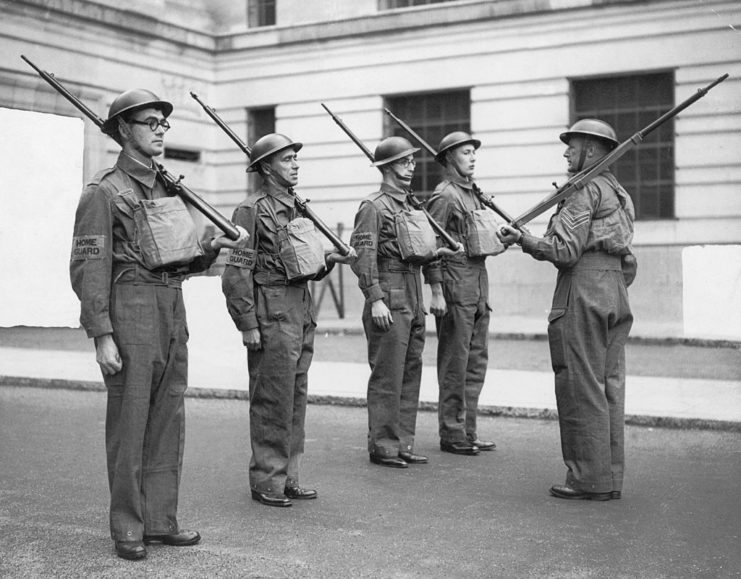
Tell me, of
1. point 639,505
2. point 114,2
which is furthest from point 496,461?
point 114,2

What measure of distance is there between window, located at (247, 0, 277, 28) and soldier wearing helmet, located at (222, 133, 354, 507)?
18946 millimetres

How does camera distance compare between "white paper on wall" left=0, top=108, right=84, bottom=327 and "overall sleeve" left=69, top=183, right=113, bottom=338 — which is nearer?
"overall sleeve" left=69, top=183, right=113, bottom=338

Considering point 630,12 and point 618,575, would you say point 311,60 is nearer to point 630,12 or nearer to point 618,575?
point 630,12

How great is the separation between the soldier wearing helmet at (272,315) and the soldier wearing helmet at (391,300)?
1.13 metres

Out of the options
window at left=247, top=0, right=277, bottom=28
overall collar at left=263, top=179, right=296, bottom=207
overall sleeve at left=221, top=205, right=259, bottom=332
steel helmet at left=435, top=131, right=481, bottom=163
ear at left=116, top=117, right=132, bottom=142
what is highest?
window at left=247, top=0, right=277, bottom=28

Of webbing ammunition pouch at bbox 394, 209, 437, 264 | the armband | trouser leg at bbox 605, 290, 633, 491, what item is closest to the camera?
the armband

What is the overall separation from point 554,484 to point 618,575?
87.0 inches

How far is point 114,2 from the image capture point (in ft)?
71.0

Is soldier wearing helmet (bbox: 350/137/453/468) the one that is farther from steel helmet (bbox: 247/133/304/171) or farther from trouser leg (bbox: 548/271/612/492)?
trouser leg (bbox: 548/271/612/492)

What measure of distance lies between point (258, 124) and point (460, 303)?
1733cm

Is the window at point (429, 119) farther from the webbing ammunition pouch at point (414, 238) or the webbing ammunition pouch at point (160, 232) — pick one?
the webbing ammunition pouch at point (160, 232)

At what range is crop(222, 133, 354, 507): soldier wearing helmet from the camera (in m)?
6.39

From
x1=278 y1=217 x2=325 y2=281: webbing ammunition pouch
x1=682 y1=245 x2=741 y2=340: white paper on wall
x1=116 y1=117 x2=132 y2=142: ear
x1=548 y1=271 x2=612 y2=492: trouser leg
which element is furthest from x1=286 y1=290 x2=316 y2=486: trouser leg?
x1=682 y1=245 x2=741 y2=340: white paper on wall

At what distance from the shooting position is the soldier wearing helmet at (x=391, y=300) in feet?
25.3
